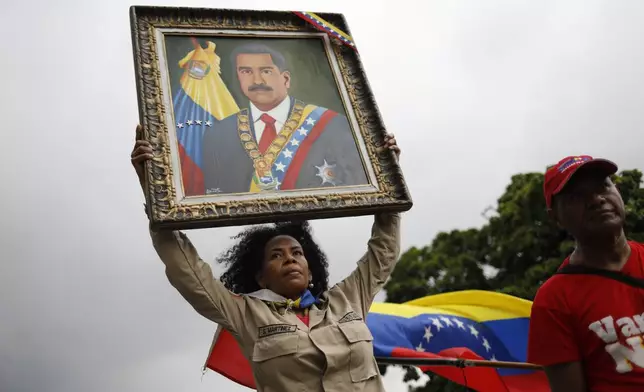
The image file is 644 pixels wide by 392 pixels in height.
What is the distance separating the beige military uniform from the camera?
352 centimetres

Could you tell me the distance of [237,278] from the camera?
4453 millimetres

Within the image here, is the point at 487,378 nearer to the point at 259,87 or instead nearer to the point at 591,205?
the point at 259,87

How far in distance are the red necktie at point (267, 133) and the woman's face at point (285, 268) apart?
531 millimetres

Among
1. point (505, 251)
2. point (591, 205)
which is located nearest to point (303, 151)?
point (591, 205)

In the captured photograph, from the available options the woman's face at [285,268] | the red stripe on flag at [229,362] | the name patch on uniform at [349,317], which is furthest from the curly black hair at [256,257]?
the red stripe on flag at [229,362]

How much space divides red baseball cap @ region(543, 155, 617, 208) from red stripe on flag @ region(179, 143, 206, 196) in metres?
1.58

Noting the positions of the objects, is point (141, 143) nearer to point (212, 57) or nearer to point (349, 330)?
point (212, 57)

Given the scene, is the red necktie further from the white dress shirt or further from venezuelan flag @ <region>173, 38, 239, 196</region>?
venezuelan flag @ <region>173, 38, 239, 196</region>

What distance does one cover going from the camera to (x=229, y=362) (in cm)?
538

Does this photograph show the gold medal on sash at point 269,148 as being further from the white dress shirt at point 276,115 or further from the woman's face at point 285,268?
the woman's face at point 285,268

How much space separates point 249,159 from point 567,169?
155cm

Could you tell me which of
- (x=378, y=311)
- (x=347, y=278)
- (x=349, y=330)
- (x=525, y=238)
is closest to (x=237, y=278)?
(x=347, y=278)

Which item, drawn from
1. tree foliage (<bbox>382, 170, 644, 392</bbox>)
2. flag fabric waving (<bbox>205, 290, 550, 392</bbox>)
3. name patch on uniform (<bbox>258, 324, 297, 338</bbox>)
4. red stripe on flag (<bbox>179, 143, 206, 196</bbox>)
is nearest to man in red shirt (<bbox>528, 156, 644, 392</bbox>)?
name patch on uniform (<bbox>258, 324, 297, 338</bbox>)

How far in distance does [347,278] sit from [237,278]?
2.37 ft
